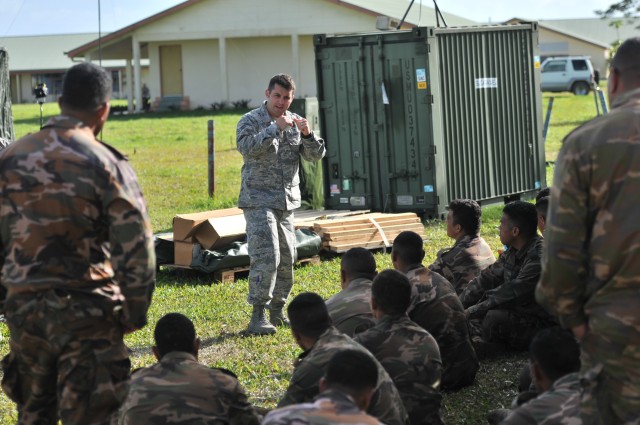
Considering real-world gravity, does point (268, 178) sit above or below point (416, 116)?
below

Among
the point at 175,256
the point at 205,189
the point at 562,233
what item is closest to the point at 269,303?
the point at 175,256

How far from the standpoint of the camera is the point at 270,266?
28.0ft

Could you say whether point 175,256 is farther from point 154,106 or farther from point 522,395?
point 154,106

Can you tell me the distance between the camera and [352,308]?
23.1ft

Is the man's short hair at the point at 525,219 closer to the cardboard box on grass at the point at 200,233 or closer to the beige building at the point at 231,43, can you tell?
the cardboard box on grass at the point at 200,233

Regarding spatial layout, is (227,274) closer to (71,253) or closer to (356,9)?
(71,253)

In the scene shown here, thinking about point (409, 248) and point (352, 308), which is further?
point (409, 248)

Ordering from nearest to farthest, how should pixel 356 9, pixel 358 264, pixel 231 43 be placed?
pixel 358 264 → pixel 356 9 → pixel 231 43

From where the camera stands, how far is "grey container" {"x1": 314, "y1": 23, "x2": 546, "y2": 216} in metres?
13.9

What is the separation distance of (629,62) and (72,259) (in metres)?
2.52

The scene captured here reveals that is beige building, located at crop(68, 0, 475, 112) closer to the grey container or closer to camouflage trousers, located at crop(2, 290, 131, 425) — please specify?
the grey container

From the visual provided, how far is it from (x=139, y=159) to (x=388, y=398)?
20622 millimetres

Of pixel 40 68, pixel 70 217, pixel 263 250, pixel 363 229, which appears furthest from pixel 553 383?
pixel 40 68

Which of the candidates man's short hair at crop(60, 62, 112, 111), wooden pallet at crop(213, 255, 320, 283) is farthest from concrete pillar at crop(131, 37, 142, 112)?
man's short hair at crop(60, 62, 112, 111)
